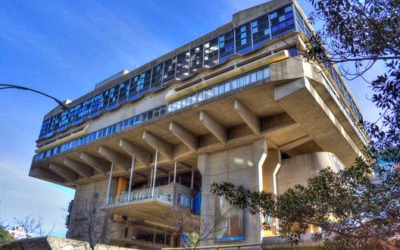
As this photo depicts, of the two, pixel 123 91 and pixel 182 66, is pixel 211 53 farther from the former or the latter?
pixel 123 91

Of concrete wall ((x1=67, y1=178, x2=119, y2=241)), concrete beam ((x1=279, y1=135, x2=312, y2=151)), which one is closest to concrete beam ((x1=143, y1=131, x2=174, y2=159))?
concrete wall ((x1=67, y1=178, x2=119, y2=241))

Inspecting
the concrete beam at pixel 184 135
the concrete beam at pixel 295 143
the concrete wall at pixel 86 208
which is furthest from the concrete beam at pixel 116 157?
the concrete beam at pixel 295 143

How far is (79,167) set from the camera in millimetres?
35156

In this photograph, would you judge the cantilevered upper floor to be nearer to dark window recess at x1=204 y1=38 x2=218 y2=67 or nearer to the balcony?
dark window recess at x1=204 y1=38 x2=218 y2=67

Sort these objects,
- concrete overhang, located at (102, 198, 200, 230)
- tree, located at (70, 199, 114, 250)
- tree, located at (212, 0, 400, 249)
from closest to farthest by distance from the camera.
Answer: tree, located at (212, 0, 400, 249) → concrete overhang, located at (102, 198, 200, 230) → tree, located at (70, 199, 114, 250)

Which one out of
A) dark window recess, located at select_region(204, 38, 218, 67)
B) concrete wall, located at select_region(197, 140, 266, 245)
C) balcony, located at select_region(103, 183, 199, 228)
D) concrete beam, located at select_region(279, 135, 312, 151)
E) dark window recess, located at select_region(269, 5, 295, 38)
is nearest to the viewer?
concrete wall, located at select_region(197, 140, 266, 245)

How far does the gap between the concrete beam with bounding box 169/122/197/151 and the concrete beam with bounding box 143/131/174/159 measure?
2695mm

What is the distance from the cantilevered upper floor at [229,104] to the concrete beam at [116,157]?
0.33ft

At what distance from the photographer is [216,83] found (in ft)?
78.2

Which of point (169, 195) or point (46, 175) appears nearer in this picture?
point (169, 195)

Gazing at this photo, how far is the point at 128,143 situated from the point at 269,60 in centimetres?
1454

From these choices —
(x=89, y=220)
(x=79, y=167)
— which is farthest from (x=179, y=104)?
(x=79, y=167)

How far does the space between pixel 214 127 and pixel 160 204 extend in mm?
7471

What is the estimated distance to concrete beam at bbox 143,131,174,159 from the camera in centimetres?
2717
